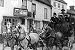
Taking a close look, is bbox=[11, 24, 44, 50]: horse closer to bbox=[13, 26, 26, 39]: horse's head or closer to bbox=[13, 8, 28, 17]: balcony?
bbox=[13, 26, 26, 39]: horse's head

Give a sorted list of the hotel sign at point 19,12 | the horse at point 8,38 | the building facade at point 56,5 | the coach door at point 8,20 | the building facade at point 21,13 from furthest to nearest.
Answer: the building facade at point 56,5 → the hotel sign at point 19,12 → the building facade at point 21,13 → the coach door at point 8,20 → the horse at point 8,38

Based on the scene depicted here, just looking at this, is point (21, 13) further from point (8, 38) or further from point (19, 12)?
point (8, 38)

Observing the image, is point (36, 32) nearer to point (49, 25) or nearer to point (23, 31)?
point (49, 25)

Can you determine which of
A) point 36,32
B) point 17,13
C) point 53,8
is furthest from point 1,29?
point 53,8

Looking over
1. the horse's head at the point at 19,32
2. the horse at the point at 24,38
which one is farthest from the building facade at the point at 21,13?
the horse's head at the point at 19,32

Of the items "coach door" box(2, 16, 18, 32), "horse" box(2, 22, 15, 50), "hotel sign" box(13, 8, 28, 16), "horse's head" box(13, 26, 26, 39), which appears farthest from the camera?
"hotel sign" box(13, 8, 28, 16)

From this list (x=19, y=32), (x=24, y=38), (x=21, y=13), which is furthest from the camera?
(x=21, y=13)

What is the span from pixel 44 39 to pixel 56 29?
2.59 feet

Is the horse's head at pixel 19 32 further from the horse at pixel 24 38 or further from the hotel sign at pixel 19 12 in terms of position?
the hotel sign at pixel 19 12

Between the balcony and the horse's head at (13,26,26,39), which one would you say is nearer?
the horse's head at (13,26,26,39)

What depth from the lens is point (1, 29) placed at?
61.8 feet

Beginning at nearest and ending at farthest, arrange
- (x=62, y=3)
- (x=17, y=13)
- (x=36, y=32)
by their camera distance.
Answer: (x=36, y=32)
(x=17, y=13)
(x=62, y=3)

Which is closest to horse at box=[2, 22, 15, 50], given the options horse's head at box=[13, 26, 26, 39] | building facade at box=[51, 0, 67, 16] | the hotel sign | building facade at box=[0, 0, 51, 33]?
horse's head at box=[13, 26, 26, 39]

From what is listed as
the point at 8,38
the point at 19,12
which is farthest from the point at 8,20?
the point at 8,38
